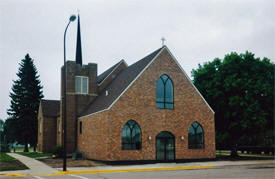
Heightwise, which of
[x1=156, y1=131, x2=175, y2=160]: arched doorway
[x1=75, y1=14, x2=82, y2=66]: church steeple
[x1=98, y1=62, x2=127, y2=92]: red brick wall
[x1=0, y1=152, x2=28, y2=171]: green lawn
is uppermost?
[x1=75, y1=14, x2=82, y2=66]: church steeple

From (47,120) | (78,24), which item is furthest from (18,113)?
(78,24)

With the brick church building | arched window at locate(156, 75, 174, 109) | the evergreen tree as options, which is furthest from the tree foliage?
the evergreen tree

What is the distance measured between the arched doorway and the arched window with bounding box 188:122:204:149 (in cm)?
175

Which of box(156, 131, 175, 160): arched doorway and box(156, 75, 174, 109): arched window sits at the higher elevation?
box(156, 75, 174, 109): arched window

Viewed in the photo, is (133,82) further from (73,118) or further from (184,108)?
(73,118)

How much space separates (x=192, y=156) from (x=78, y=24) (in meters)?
22.2

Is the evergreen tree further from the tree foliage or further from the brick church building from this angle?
A: the tree foliage

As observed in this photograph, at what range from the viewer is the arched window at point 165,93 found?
26.8 m

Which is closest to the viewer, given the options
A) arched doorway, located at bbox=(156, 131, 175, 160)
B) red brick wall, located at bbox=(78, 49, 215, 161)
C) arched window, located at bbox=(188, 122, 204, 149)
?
red brick wall, located at bbox=(78, 49, 215, 161)

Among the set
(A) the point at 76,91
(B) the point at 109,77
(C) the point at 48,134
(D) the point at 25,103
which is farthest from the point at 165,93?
(D) the point at 25,103

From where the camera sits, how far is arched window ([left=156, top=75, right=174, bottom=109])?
2684 centimetres

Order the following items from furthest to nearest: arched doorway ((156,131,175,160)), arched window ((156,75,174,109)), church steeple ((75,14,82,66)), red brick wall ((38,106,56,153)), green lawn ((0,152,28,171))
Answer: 1. red brick wall ((38,106,56,153))
2. church steeple ((75,14,82,66))
3. arched window ((156,75,174,109))
4. arched doorway ((156,131,175,160))
5. green lawn ((0,152,28,171))

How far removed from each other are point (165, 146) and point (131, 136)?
10.7 feet

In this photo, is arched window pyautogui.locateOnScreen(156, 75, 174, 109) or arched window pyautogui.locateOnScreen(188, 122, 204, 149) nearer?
arched window pyautogui.locateOnScreen(156, 75, 174, 109)
